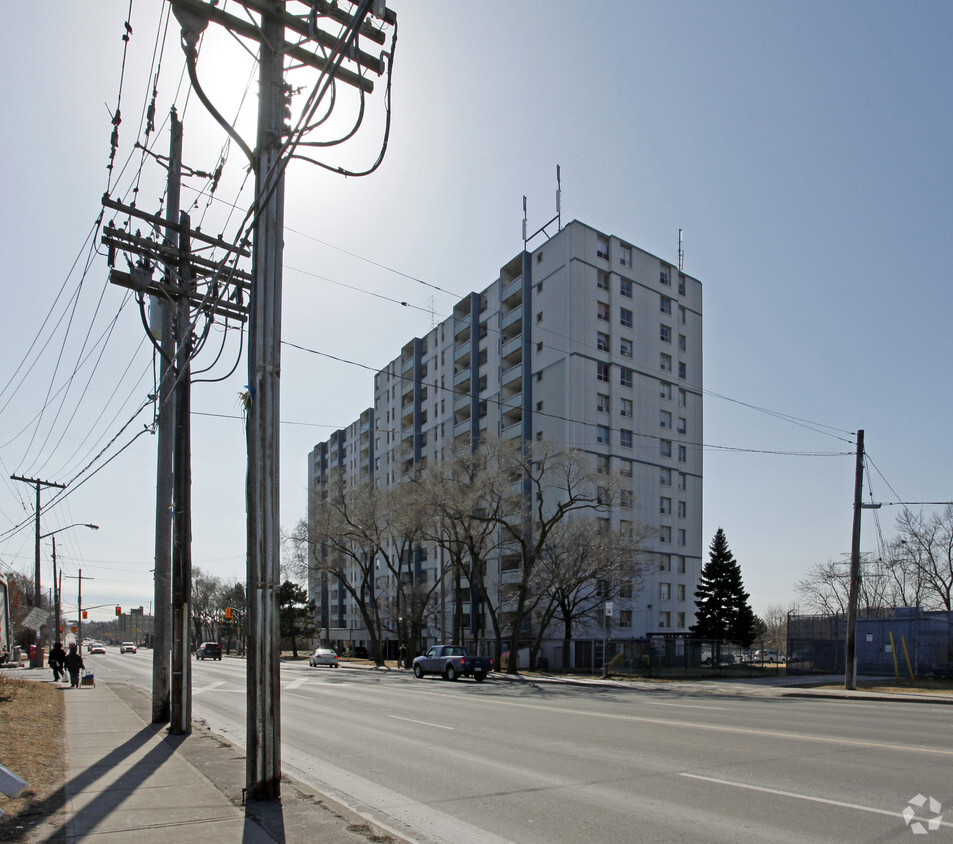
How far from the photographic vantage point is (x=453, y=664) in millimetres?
34562

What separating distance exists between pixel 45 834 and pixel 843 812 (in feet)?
22.9

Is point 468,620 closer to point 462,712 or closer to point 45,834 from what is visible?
point 462,712

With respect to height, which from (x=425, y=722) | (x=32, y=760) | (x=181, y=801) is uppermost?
(x=181, y=801)

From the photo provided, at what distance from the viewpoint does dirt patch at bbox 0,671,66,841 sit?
273 inches

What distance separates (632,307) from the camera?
64688 millimetres

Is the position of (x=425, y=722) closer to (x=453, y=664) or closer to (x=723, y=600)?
(x=453, y=664)

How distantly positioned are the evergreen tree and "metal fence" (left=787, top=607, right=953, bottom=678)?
2885 cm

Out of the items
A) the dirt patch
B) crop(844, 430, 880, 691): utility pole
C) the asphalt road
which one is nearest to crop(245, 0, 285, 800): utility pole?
the asphalt road

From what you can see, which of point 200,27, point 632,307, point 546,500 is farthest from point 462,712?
point 632,307

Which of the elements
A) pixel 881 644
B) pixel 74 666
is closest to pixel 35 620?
pixel 74 666

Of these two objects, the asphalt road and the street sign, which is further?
the street sign

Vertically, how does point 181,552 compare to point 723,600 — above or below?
above

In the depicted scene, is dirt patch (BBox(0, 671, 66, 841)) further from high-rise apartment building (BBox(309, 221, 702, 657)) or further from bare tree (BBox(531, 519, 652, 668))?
high-rise apartment building (BBox(309, 221, 702, 657))

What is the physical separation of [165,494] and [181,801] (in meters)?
7.04
